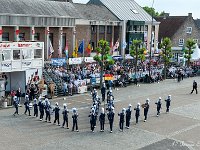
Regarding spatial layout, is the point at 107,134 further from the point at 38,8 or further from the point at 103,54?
the point at 38,8

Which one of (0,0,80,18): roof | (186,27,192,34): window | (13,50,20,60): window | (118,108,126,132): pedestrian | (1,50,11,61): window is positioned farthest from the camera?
(186,27,192,34): window

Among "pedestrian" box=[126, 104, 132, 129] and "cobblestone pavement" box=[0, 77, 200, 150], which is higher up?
"pedestrian" box=[126, 104, 132, 129]

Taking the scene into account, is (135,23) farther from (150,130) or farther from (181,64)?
(150,130)

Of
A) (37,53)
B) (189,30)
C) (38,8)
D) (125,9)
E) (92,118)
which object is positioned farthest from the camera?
(189,30)

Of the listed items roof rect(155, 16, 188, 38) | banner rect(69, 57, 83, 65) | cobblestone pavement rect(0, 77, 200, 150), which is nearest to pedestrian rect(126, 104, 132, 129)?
cobblestone pavement rect(0, 77, 200, 150)

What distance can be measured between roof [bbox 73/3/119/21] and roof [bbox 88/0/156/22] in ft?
3.22

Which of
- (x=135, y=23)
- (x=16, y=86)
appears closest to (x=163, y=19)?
(x=135, y=23)

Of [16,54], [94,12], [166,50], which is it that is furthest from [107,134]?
[94,12]

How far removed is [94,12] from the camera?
52125 millimetres

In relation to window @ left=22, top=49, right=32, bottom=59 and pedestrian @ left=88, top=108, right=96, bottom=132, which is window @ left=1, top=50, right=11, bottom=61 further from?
pedestrian @ left=88, top=108, right=96, bottom=132

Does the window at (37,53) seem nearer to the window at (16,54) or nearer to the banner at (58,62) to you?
the window at (16,54)

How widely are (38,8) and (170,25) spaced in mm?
33547

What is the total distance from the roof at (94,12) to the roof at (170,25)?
18.1 m

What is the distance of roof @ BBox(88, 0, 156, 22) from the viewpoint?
55688 mm
